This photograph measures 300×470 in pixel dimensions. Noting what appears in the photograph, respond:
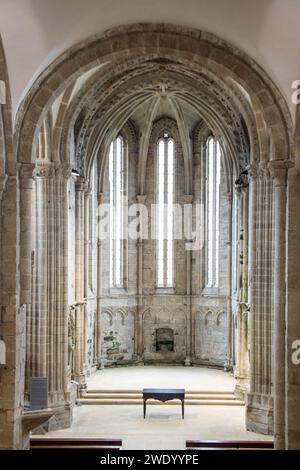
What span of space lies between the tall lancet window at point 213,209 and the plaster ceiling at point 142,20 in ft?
44.9

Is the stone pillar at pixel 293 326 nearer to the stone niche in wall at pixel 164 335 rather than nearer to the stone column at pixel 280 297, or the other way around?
the stone column at pixel 280 297

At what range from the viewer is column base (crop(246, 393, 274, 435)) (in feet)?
60.2

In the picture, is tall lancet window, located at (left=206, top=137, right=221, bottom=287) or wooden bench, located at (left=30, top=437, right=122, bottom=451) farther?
tall lancet window, located at (left=206, top=137, right=221, bottom=287)

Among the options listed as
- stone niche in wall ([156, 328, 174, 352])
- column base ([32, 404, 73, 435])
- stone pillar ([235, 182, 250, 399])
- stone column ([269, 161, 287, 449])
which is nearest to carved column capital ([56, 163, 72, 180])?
stone pillar ([235, 182, 250, 399])

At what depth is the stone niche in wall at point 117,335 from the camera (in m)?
27.1

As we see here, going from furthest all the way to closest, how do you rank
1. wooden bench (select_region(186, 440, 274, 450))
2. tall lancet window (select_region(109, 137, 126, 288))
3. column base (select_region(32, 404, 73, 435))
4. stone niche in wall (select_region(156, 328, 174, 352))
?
stone niche in wall (select_region(156, 328, 174, 352)) → tall lancet window (select_region(109, 137, 126, 288)) → column base (select_region(32, 404, 73, 435)) → wooden bench (select_region(186, 440, 274, 450))

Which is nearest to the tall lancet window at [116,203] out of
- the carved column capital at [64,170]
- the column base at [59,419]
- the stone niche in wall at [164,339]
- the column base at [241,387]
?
the stone niche in wall at [164,339]

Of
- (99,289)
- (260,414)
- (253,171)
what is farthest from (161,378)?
(253,171)

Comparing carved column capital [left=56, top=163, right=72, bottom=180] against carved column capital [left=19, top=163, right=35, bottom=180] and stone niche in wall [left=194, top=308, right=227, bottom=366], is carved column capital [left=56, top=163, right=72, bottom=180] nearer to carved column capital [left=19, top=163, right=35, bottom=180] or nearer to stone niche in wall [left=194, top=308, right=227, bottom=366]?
carved column capital [left=19, top=163, right=35, bottom=180]

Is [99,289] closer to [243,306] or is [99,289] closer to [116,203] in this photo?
[116,203]

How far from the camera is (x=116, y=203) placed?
1093 inches

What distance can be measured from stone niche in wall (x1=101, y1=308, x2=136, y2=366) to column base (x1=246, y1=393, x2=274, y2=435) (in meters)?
9.31

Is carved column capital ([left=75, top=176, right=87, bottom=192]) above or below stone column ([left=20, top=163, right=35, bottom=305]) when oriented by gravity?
above
